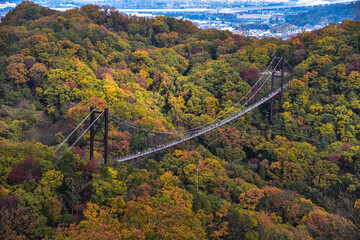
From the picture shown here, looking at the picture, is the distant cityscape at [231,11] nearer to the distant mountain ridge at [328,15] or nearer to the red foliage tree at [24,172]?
the distant mountain ridge at [328,15]

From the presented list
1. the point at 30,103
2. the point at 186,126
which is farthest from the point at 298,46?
the point at 30,103

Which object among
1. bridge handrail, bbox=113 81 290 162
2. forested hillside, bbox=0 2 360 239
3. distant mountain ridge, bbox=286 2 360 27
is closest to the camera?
forested hillside, bbox=0 2 360 239

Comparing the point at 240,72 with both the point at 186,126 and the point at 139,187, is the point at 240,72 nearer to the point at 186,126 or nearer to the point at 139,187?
the point at 186,126

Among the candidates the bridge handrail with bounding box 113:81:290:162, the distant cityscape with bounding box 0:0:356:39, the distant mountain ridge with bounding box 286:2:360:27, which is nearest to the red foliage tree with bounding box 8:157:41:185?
the bridge handrail with bounding box 113:81:290:162

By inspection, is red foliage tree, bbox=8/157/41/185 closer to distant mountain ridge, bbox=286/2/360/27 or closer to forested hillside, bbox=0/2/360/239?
forested hillside, bbox=0/2/360/239

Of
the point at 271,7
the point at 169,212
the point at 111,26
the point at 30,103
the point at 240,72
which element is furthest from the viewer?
the point at 271,7

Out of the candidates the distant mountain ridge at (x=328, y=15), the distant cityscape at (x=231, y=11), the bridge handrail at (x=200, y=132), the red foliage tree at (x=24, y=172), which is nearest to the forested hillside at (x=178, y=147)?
the red foliage tree at (x=24, y=172)

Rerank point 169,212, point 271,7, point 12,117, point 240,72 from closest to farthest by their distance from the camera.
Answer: point 169,212 → point 12,117 → point 240,72 → point 271,7
